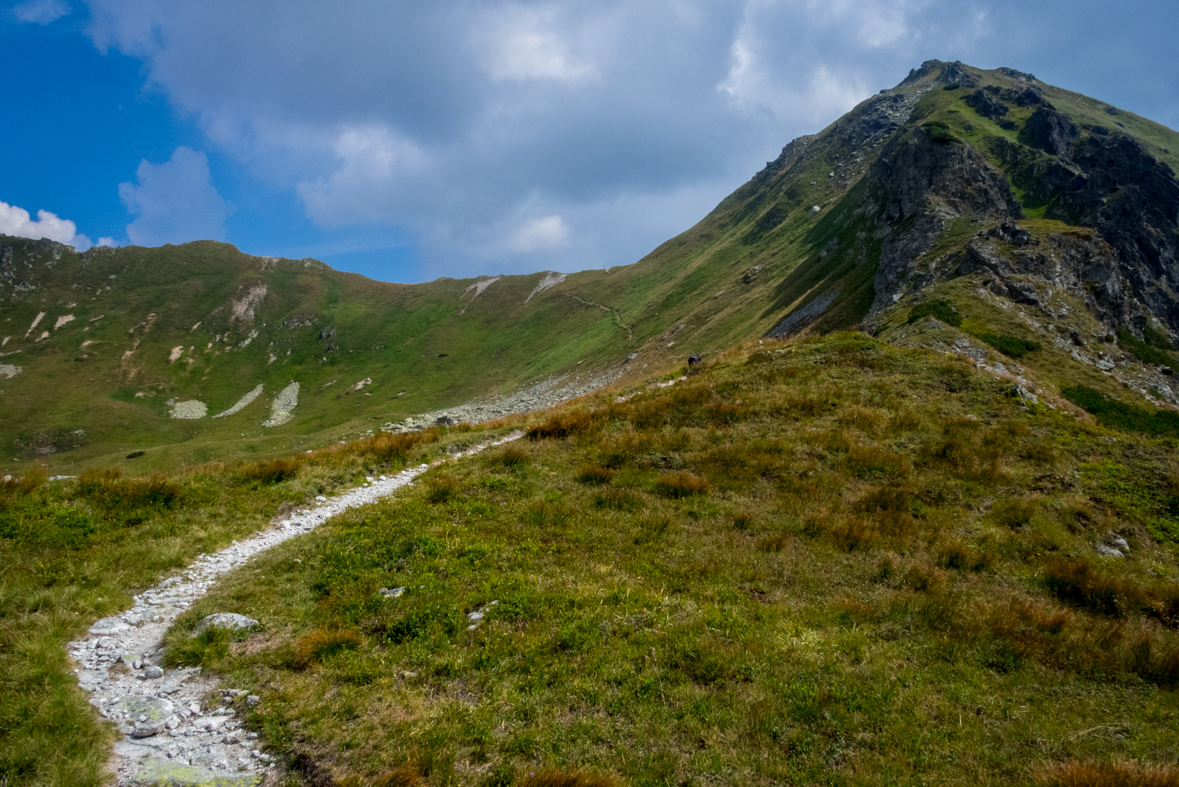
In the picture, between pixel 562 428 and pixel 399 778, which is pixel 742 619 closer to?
pixel 399 778

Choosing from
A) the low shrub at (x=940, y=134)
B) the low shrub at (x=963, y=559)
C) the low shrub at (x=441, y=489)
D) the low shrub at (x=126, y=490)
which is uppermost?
the low shrub at (x=940, y=134)

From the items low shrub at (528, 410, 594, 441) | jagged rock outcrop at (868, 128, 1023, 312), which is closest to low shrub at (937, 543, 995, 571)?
low shrub at (528, 410, 594, 441)

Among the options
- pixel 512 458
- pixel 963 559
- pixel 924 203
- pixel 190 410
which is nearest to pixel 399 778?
pixel 512 458

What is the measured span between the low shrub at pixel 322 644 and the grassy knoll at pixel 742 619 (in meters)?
0.04

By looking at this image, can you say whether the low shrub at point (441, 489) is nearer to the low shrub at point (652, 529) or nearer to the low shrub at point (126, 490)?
the low shrub at point (652, 529)

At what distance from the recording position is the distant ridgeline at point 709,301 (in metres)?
43.6

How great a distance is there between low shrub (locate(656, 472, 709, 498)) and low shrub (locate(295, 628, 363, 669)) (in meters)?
9.77

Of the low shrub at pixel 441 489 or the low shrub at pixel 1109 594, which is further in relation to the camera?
the low shrub at pixel 441 489

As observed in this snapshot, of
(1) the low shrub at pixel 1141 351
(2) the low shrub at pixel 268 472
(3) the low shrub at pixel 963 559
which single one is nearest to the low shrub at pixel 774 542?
(3) the low shrub at pixel 963 559

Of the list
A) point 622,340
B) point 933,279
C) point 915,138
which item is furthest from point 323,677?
point 622,340

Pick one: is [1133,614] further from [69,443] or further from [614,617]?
[69,443]

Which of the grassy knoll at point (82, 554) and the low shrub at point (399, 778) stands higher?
the grassy knoll at point (82, 554)

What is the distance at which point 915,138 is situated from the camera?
232ft

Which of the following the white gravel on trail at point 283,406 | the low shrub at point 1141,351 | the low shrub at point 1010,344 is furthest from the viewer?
the white gravel on trail at point 283,406
